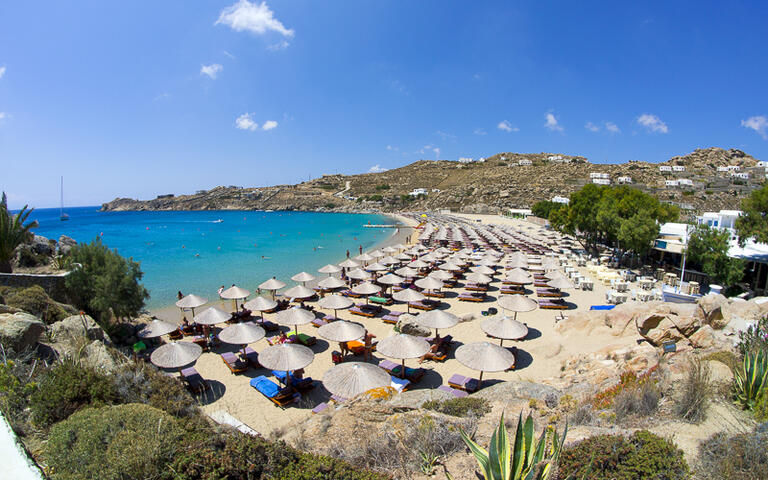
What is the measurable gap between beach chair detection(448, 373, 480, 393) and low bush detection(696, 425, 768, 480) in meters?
5.24

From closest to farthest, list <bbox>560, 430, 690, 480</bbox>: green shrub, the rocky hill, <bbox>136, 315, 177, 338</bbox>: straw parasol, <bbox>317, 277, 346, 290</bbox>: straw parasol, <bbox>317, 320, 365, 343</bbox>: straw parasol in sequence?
<bbox>560, 430, 690, 480</bbox>: green shrub < <bbox>317, 320, 365, 343</bbox>: straw parasol < <bbox>136, 315, 177, 338</bbox>: straw parasol < <bbox>317, 277, 346, 290</bbox>: straw parasol < the rocky hill

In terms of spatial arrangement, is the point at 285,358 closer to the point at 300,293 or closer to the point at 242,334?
the point at 242,334

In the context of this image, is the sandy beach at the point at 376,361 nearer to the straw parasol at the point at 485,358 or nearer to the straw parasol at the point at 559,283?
the straw parasol at the point at 485,358

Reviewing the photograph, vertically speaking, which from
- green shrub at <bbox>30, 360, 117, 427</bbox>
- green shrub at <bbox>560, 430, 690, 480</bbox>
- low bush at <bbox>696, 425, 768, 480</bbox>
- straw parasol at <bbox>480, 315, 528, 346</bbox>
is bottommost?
straw parasol at <bbox>480, 315, 528, 346</bbox>

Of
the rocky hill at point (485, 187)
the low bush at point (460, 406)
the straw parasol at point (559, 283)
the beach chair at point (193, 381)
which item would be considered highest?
the rocky hill at point (485, 187)

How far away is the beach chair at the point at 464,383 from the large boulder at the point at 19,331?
8.92 meters

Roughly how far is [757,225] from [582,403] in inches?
579

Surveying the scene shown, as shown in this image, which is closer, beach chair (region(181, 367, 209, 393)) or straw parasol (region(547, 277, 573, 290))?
beach chair (region(181, 367, 209, 393))

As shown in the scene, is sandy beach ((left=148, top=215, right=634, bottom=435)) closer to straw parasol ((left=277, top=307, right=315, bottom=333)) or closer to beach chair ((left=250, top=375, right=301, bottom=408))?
beach chair ((left=250, top=375, right=301, bottom=408))

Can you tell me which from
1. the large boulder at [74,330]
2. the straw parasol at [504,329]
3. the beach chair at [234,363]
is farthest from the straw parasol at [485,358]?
the large boulder at [74,330]

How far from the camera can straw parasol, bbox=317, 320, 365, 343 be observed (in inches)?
385

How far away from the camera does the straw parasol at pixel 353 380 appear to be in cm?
695

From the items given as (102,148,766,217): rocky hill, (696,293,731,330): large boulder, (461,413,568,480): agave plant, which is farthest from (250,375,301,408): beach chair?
(102,148,766,217): rocky hill

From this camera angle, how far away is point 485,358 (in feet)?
26.5
